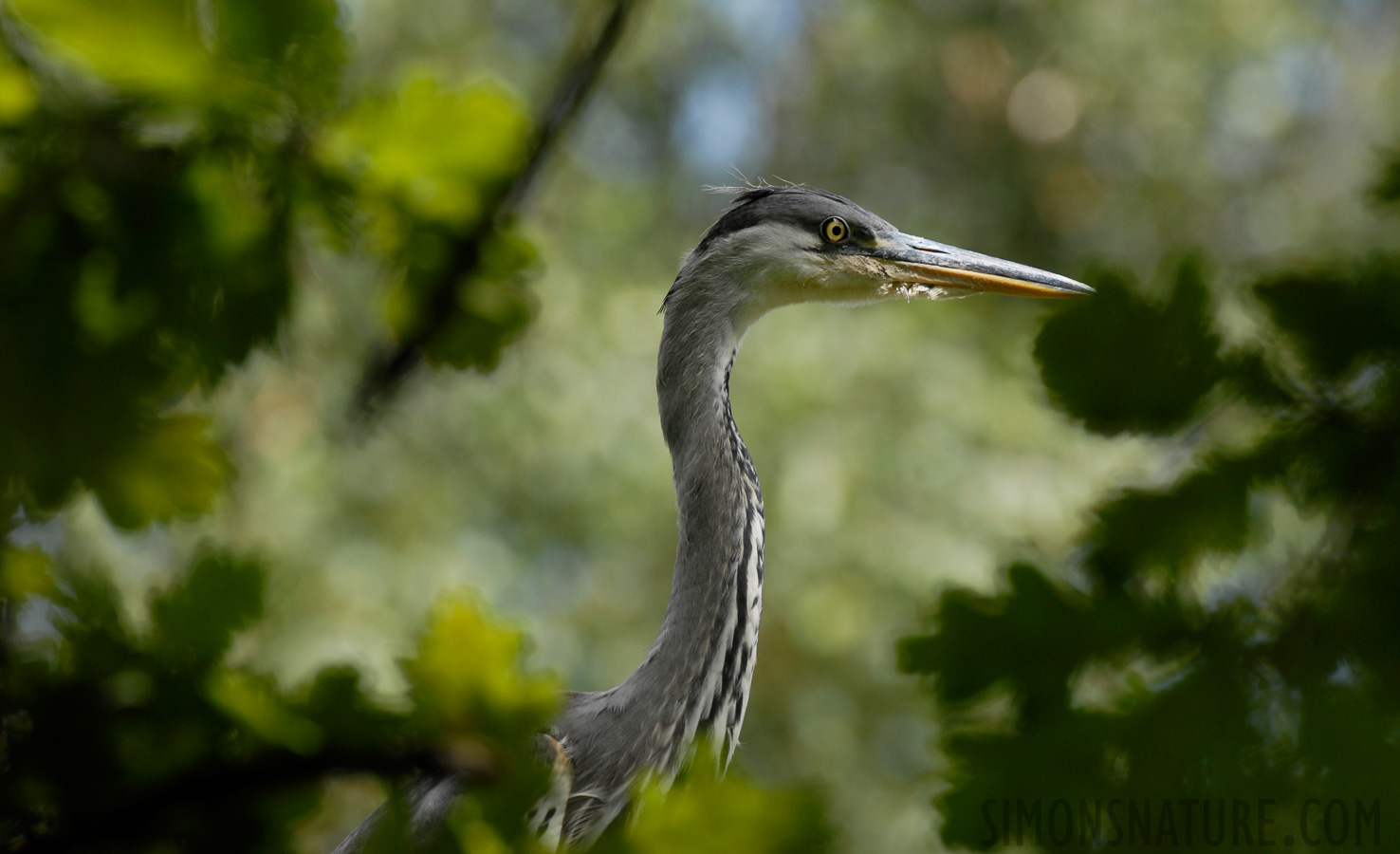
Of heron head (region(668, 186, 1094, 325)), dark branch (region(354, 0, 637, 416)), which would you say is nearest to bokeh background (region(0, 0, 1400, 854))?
heron head (region(668, 186, 1094, 325))

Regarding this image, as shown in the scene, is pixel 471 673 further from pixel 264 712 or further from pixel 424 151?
pixel 424 151

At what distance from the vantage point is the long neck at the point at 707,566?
167 cm

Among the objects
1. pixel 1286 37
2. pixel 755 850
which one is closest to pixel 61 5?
pixel 755 850

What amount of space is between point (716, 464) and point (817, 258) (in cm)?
52

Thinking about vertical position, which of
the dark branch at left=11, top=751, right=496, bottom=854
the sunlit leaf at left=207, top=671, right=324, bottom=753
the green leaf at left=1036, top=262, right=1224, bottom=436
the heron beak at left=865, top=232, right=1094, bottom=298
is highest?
the heron beak at left=865, top=232, right=1094, bottom=298

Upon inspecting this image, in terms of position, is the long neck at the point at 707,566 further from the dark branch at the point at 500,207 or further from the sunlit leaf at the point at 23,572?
the sunlit leaf at the point at 23,572

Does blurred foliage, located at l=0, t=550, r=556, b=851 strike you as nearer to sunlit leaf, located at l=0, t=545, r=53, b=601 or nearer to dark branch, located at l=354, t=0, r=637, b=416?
sunlit leaf, located at l=0, t=545, r=53, b=601

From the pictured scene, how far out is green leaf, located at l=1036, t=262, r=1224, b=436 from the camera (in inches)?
21.9

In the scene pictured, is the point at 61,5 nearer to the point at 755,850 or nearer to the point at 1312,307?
the point at 755,850

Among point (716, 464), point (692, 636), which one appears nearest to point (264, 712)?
point (692, 636)

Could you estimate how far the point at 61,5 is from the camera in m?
0.50

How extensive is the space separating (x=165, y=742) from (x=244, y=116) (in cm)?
31

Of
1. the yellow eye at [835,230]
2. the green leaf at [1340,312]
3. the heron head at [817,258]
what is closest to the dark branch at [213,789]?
the green leaf at [1340,312]

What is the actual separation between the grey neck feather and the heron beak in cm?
42
